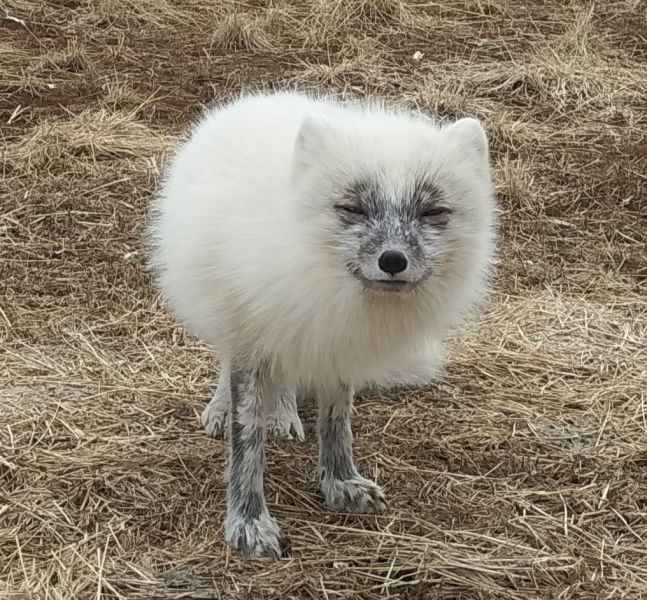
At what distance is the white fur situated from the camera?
110 inches

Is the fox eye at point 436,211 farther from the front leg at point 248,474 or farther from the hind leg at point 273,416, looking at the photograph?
the hind leg at point 273,416

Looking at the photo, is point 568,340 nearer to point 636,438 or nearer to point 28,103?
point 636,438

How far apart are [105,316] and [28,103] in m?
3.04

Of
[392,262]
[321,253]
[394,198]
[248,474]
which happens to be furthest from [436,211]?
[248,474]

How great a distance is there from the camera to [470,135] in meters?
2.92

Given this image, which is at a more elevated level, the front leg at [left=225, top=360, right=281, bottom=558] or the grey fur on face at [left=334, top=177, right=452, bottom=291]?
the grey fur on face at [left=334, top=177, right=452, bottom=291]

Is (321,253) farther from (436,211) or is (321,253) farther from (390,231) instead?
(436,211)

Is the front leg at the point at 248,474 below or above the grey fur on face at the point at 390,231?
below

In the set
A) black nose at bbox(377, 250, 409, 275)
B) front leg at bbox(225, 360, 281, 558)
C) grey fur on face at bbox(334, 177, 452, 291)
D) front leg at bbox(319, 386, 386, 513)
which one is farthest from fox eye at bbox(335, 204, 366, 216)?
front leg at bbox(319, 386, 386, 513)

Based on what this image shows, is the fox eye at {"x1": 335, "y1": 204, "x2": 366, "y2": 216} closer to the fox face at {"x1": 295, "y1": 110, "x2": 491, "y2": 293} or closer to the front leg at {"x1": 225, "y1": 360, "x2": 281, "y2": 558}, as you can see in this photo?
the fox face at {"x1": 295, "y1": 110, "x2": 491, "y2": 293}

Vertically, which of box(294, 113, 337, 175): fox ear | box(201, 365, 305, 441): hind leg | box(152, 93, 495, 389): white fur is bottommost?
box(201, 365, 305, 441): hind leg

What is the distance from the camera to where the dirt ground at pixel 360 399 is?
3223 mm

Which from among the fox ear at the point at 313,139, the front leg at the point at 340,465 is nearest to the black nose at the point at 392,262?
the fox ear at the point at 313,139

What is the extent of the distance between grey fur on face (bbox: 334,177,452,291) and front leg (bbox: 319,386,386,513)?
0.88m
